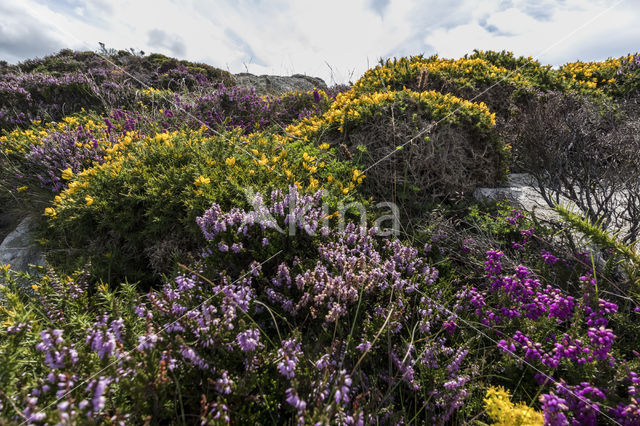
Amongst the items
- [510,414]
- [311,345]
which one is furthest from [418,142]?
[510,414]

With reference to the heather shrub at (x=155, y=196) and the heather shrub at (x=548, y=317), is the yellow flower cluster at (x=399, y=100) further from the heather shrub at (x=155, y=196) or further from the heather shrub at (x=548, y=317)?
the heather shrub at (x=548, y=317)

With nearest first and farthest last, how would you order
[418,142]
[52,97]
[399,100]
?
[418,142] → [399,100] → [52,97]

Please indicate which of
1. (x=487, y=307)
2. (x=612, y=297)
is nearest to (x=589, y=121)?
(x=612, y=297)

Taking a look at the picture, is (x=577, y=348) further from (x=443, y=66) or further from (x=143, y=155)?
(x=443, y=66)

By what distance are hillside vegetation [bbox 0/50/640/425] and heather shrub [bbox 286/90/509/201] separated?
3 centimetres

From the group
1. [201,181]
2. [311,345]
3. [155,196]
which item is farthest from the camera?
[155,196]

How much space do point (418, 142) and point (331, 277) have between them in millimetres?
2555

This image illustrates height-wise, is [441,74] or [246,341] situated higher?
[441,74]

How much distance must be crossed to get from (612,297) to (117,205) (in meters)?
4.52

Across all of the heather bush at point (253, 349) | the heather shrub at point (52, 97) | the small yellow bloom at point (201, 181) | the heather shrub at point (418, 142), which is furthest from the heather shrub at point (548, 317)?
the heather shrub at point (52, 97)

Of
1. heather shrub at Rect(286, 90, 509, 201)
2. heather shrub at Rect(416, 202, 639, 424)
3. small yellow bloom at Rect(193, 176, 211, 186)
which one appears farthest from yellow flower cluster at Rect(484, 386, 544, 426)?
small yellow bloom at Rect(193, 176, 211, 186)

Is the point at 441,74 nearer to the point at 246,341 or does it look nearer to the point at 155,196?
the point at 155,196

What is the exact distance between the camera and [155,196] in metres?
Answer: 2.96

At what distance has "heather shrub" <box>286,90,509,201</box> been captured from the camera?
3.86m
